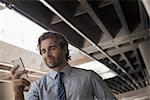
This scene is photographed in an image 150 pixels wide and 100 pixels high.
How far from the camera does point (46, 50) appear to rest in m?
1.48

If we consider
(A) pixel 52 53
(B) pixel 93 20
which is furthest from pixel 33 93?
(B) pixel 93 20

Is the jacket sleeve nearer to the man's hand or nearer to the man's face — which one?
the man's hand

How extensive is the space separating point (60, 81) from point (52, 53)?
0.16 metres

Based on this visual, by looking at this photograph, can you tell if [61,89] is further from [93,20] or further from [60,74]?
[93,20]

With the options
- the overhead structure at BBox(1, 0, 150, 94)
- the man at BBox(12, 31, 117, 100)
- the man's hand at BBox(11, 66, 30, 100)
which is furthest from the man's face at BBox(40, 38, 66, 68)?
the overhead structure at BBox(1, 0, 150, 94)

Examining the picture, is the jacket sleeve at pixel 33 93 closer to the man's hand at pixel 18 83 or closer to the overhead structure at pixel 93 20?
the man's hand at pixel 18 83

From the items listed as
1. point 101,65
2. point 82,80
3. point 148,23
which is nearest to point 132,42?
point 148,23

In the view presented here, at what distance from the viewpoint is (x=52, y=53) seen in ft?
4.82

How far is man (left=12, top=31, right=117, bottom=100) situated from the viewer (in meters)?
1.46

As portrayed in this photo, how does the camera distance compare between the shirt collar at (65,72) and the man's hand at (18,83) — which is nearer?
the man's hand at (18,83)

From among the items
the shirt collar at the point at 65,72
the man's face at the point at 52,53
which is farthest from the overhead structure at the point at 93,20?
the shirt collar at the point at 65,72

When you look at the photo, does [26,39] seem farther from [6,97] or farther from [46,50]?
[46,50]

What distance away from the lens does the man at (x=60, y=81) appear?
57.6 inches

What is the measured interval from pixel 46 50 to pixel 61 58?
0.09 meters
